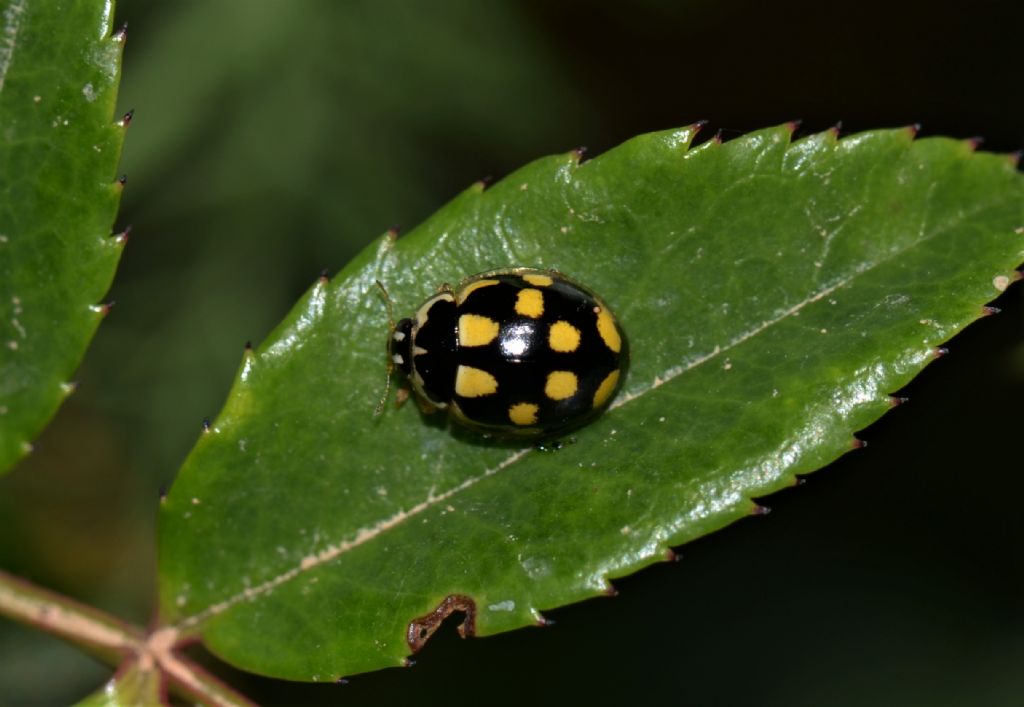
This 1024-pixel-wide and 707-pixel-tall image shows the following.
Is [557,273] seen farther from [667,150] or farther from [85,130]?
[85,130]

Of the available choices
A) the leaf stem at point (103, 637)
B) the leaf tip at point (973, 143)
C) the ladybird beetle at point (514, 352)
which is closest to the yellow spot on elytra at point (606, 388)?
the ladybird beetle at point (514, 352)

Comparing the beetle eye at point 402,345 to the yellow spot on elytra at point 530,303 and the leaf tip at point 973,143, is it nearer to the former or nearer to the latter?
the yellow spot on elytra at point 530,303

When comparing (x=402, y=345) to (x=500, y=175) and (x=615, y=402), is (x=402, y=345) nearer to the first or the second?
(x=615, y=402)

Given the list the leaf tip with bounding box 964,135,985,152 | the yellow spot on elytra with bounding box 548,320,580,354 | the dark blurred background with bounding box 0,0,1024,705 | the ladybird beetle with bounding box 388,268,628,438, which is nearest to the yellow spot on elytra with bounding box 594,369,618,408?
the ladybird beetle with bounding box 388,268,628,438

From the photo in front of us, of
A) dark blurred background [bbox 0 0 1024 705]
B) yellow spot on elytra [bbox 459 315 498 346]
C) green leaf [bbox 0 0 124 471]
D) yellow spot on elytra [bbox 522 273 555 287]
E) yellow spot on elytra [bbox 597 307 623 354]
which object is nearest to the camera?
green leaf [bbox 0 0 124 471]

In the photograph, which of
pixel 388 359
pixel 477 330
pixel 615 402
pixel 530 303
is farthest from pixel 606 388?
pixel 388 359

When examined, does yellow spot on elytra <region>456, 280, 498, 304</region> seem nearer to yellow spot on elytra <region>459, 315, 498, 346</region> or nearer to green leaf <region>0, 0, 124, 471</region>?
yellow spot on elytra <region>459, 315, 498, 346</region>
